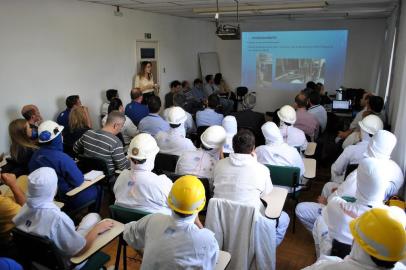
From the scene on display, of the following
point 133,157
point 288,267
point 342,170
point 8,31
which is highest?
point 8,31

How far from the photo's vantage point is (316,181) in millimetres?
5121

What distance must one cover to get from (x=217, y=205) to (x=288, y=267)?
46.1 inches

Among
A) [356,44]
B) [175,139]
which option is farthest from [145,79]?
[356,44]

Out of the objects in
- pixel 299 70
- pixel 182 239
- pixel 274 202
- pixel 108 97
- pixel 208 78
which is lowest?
pixel 274 202

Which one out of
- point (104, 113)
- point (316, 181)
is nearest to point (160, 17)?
point (104, 113)

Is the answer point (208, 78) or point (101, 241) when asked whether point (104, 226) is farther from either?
point (208, 78)

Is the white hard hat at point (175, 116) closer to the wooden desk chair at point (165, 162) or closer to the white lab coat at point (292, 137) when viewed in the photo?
the wooden desk chair at point (165, 162)

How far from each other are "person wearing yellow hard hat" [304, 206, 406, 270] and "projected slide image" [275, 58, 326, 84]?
8.54 m

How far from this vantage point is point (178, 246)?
1.67 metres

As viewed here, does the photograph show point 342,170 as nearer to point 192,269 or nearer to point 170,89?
point 192,269

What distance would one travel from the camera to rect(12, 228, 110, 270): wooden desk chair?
6.32 ft

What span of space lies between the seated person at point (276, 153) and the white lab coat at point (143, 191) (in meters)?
1.35

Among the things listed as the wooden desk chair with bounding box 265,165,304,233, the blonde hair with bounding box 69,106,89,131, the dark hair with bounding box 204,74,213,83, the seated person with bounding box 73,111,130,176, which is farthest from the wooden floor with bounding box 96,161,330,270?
the dark hair with bounding box 204,74,213,83

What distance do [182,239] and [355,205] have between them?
3.96ft
